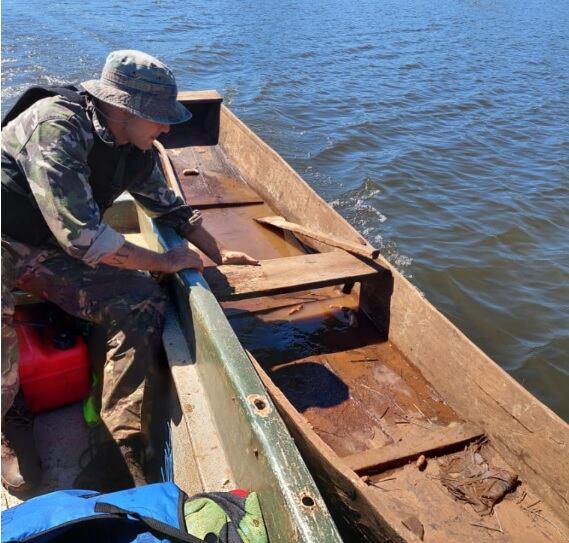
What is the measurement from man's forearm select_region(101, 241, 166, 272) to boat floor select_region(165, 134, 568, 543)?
1.48 m

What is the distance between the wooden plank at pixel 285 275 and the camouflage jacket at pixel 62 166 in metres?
1.17

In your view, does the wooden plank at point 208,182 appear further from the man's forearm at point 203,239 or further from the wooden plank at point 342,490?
the wooden plank at point 342,490

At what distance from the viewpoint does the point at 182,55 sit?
15.3 metres

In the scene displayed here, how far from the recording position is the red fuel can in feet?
10.2

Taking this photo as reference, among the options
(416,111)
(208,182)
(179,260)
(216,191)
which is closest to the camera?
(179,260)

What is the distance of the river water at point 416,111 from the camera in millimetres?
6762

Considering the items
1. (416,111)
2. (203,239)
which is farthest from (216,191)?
(416,111)

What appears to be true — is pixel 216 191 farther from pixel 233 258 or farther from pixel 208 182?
pixel 233 258

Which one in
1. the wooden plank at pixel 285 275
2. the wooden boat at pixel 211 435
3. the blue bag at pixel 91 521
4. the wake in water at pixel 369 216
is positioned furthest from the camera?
the wake in water at pixel 369 216

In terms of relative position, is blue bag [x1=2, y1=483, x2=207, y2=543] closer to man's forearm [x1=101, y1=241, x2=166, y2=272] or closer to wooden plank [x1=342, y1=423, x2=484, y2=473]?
man's forearm [x1=101, y1=241, x2=166, y2=272]

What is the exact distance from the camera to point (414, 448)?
372 centimetres

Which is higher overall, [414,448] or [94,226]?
[94,226]

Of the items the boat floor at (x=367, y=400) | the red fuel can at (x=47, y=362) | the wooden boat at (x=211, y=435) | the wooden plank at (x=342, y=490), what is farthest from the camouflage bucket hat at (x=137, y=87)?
the boat floor at (x=367, y=400)

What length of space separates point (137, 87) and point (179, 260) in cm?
98
